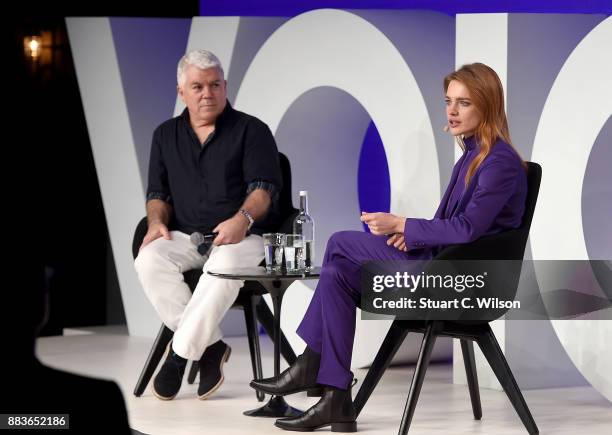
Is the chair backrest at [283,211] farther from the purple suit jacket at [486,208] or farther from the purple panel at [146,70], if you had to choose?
the purple panel at [146,70]

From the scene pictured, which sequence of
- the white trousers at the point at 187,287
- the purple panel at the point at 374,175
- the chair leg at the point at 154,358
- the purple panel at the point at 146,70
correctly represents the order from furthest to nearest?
1. the purple panel at the point at 374,175
2. the purple panel at the point at 146,70
3. the chair leg at the point at 154,358
4. the white trousers at the point at 187,287

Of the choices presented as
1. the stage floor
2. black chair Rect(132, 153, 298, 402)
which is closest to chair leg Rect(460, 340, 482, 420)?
the stage floor

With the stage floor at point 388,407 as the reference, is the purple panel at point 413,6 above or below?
above

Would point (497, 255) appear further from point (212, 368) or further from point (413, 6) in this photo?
point (413, 6)

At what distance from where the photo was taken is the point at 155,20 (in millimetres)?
6363

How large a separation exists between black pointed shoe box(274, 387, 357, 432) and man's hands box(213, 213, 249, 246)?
87 centimetres

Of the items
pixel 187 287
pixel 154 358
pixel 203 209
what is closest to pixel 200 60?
pixel 203 209

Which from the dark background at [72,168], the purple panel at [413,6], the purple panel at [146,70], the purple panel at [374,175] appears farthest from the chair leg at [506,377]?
the dark background at [72,168]

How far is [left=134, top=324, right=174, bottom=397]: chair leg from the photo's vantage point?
166 inches

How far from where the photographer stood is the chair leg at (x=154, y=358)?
421 cm

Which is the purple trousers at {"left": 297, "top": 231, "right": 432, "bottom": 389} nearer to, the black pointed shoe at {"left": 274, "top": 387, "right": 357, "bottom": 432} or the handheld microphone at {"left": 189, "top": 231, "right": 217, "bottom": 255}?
the black pointed shoe at {"left": 274, "top": 387, "right": 357, "bottom": 432}

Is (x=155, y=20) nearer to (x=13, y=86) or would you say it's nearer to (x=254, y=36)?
(x=254, y=36)

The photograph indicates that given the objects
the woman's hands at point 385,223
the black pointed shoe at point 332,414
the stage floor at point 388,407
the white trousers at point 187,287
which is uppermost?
the woman's hands at point 385,223

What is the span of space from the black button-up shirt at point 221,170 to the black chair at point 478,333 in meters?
0.97
